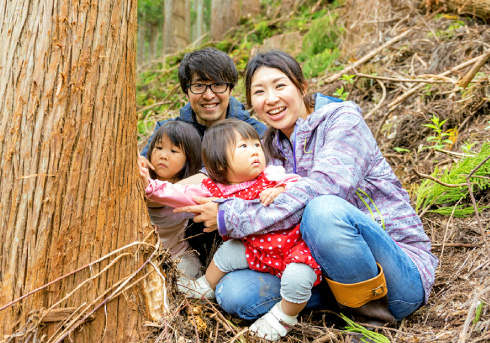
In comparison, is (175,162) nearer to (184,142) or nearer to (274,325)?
(184,142)

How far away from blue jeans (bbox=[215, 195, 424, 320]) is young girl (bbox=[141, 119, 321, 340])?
14 cm

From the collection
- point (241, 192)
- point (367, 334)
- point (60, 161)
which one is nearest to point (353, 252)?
point (367, 334)

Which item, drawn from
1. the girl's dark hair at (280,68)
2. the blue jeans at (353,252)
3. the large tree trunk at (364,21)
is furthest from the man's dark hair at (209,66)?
the large tree trunk at (364,21)

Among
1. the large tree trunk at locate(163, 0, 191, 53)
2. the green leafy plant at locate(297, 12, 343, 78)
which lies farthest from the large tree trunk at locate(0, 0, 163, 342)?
the large tree trunk at locate(163, 0, 191, 53)

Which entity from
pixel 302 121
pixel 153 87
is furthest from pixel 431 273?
pixel 153 87

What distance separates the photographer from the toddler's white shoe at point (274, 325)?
2.06 m

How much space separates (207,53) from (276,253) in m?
1.78

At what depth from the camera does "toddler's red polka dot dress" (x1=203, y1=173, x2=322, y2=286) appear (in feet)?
6.81

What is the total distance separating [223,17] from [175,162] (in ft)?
28.1

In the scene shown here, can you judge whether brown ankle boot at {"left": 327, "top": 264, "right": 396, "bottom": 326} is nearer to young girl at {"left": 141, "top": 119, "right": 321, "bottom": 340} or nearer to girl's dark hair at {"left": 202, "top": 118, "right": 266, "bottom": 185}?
young girl at {"left": 141, "top": 119, "right": 321, "bottom": 340}

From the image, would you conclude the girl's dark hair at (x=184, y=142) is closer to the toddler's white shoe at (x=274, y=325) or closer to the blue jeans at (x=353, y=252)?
the blue jeans at (x=353, y=252)

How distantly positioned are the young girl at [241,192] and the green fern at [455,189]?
4.39ft

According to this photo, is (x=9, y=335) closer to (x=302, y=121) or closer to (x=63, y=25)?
(x=63, y=25)

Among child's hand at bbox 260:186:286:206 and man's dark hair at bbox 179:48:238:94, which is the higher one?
man's dark hair at bbox 179:48:238:94
